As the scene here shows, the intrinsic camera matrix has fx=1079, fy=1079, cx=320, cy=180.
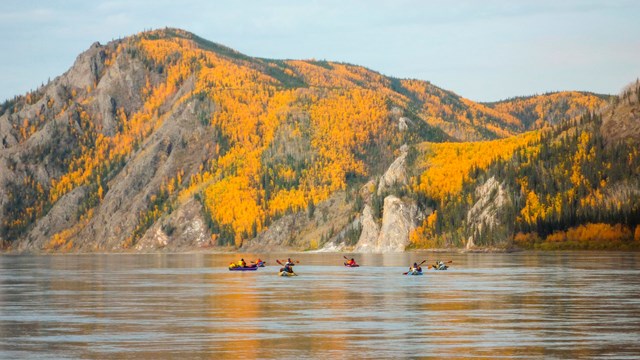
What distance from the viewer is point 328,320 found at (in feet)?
251

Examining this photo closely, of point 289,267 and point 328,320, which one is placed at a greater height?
point 289,267

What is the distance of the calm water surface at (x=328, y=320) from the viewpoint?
59344 mm

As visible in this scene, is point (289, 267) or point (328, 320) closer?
point (328, 320)

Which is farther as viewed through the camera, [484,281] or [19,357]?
[484,281]

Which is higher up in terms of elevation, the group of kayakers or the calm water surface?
the group of kayakers

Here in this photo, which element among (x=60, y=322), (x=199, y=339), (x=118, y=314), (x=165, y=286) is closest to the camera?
(x=199, y=339)

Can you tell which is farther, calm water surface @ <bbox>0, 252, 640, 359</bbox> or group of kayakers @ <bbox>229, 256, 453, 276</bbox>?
group of kayakers @ <bbox>229, 256, 453, 276</bbox>

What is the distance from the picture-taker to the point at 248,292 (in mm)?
109562

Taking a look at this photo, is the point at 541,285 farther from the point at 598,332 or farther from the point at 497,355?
the point at 497,355

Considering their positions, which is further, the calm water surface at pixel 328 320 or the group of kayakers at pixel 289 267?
the group of kayakers at pixel 289 267

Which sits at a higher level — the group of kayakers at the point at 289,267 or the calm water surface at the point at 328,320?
the group of kayakers at the point at 289,267

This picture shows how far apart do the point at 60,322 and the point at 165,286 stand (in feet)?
153

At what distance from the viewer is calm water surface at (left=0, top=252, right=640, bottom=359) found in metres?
59.3

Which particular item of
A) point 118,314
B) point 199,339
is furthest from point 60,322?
point 199,339
